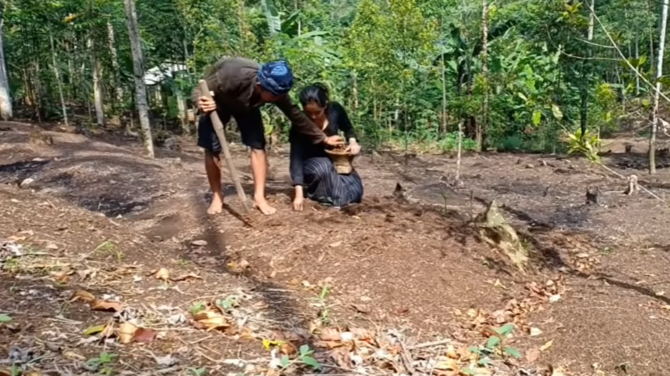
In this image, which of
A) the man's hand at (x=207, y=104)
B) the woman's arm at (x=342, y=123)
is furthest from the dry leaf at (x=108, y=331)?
the woman's arm at (x=342, y=123)

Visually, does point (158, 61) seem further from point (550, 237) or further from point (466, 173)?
point (550, 237)

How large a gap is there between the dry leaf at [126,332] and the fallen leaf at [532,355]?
5.85 feet

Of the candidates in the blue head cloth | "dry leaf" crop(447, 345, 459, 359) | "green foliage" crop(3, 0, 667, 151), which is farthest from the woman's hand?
"green foliage" crop(3, 0, 667, 151)

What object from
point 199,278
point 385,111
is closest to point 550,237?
point 199,278

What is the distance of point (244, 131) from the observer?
15.6ft

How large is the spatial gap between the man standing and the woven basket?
135mm

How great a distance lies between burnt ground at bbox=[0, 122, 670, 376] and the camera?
2543mm

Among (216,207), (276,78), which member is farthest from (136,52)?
(276,78)

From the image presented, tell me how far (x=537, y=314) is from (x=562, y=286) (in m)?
0.62

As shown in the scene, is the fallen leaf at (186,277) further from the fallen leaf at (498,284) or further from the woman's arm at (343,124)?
the woman's arm at (343,124)

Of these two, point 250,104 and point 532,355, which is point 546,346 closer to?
point 532,355

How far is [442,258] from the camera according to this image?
3.96 m

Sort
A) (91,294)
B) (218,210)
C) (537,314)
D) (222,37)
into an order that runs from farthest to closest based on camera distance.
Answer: (222,37)
(218,210)
(537,314)
(91,294)

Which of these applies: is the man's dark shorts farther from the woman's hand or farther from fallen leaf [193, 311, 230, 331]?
fallen leaf [193, 311, 230, 331]
